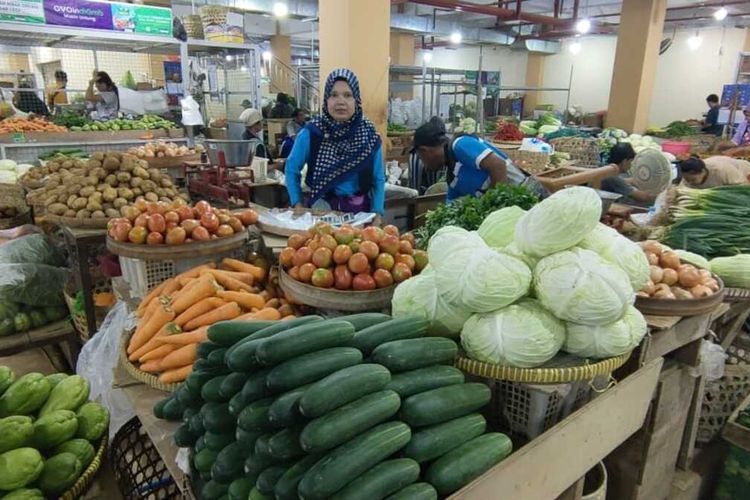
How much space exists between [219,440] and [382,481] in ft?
1.55

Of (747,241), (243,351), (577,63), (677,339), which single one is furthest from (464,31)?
(243,351)

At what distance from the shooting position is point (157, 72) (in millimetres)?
16000

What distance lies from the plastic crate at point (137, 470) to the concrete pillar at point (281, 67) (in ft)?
44.2

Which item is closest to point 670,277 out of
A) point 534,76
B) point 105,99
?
point 105,99

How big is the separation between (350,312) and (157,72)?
54.7 ft

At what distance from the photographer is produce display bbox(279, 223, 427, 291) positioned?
185 centimetres

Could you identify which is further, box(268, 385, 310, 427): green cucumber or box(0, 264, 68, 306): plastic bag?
box(0, 264, 68, 306): plastic bag

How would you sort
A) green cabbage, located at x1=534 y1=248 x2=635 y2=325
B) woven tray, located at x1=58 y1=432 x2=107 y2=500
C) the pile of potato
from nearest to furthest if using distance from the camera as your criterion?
green cabbage, located at x1=534 y1=248 x2=635 y2=325 → woven tray, located at x1=58 y1=432 x2=107 y2=500 → the pile of potato

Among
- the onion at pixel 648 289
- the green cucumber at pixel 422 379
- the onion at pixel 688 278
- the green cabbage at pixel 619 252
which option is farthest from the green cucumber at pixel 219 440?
the onion at pixel 688 278

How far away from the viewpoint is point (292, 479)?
1.07 m

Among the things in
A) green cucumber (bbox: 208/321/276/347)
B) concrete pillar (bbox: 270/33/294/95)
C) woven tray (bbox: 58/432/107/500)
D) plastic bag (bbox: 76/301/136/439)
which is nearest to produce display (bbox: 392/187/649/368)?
green cucumber (bbox: 208/321/276/347)

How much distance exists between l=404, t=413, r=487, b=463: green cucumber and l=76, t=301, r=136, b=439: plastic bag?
1.72 metres

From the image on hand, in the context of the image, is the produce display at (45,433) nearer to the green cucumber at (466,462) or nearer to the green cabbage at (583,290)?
the green cucumber at (466,462)

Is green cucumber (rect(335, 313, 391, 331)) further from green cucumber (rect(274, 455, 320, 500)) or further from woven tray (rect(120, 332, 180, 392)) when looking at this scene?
woven tray (rect(120, 332, 180, 392))
